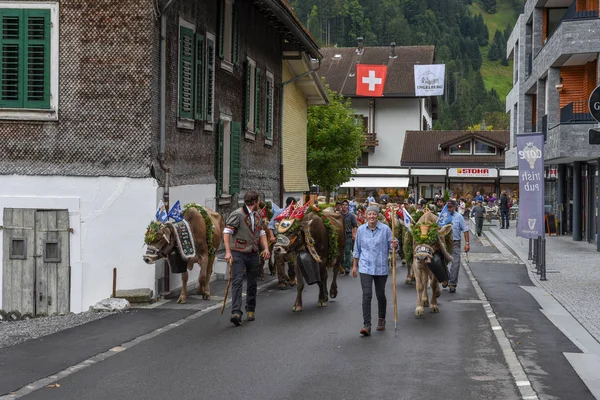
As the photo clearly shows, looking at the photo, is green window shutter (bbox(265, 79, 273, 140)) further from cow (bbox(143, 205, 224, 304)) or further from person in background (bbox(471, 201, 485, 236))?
person in background (bbox(471, 201, 485, 236))

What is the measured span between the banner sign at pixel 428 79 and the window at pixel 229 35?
154 feet

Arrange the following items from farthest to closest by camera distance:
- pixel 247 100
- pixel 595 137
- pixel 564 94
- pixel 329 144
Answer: pixel 329 144, pixel 564 94, pixel 247 100, pixel 595 137

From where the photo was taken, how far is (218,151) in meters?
20.8

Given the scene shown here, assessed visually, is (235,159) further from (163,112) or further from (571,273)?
(571,273)

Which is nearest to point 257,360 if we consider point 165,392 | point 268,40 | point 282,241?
point 165,392

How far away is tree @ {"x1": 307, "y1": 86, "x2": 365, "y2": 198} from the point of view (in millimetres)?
46625

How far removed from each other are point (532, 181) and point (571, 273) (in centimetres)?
261

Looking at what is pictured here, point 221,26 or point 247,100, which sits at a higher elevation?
point 221,26

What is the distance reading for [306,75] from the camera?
3120 cm

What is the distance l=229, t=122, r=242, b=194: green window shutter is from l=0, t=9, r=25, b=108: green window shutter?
6841 mm

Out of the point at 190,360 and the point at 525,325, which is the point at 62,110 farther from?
the point at 525,325

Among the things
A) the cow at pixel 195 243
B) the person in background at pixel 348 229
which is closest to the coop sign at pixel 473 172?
the person in background at pixel 348 229

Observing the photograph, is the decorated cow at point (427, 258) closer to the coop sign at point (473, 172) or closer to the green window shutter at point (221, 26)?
the green window shutter at point (221, 26)

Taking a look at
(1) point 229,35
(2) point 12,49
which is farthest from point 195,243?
(1) point 229,35
